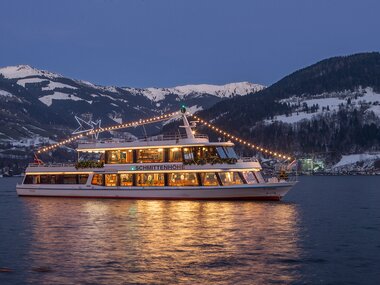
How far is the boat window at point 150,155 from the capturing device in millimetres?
63094

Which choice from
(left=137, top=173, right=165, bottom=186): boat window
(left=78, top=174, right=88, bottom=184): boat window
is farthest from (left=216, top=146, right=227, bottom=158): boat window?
(left=78, top=174, right=88, bottom=184): boat window

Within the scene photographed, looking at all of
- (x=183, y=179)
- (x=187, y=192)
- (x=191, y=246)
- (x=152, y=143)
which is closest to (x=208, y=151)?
(x=183, y=179)

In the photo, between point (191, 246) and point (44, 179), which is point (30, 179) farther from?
point (191, 246)

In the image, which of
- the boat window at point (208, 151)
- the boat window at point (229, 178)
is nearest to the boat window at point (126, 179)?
the boat window at point (208, 151)

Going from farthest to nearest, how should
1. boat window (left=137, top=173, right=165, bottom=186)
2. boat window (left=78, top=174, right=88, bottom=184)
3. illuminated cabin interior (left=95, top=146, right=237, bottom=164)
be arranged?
boat window (left=78, top=174, right=88, bottom=184)
boat window (left=137, top=173, right=165, bottom=186)
illuminated cabin interior (left=95, top=146, right=237, bottom=164)

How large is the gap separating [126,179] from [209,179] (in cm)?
1025

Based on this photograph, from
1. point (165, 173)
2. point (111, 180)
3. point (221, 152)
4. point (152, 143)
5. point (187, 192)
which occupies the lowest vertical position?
point (187, 192)

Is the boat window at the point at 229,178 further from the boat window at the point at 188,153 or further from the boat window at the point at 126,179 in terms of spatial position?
the boat window at the point at 126,179

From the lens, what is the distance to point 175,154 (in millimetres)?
62156

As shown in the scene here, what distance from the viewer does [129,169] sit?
64.0m

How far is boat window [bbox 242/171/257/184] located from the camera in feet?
192

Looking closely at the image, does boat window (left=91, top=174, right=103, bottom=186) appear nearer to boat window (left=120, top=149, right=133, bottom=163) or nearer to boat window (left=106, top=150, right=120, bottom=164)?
boat window (left=106, top=150, right=120, bottom=164)

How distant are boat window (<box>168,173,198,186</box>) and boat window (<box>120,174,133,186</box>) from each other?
5034 millimetres

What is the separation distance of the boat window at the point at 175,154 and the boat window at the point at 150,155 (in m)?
1.15
